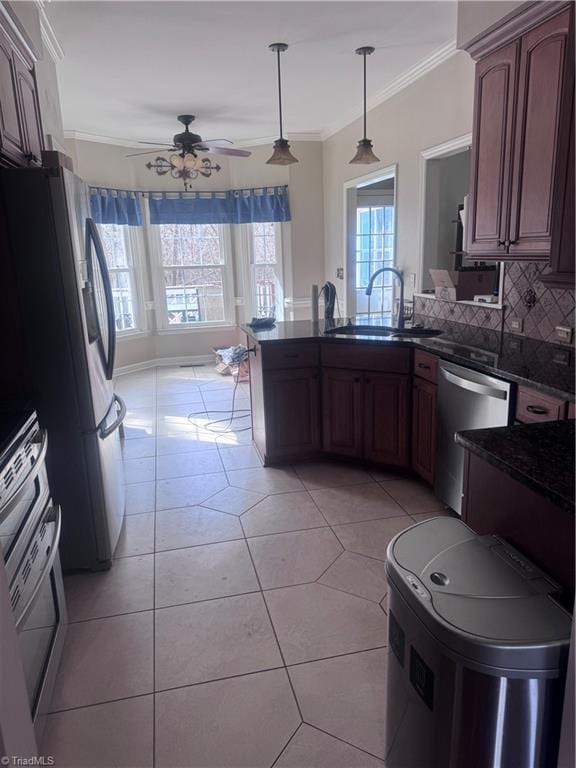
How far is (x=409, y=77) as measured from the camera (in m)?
3.93

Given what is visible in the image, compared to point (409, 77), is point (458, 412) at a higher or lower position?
lower

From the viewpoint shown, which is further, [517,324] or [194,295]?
[194,295]

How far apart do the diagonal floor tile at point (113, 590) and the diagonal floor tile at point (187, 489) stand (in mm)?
592

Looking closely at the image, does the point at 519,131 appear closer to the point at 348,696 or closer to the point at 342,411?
the point at 342,411

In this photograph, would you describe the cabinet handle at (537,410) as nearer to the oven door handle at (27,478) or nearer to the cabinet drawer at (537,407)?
the cabinet drawer at (537,407)

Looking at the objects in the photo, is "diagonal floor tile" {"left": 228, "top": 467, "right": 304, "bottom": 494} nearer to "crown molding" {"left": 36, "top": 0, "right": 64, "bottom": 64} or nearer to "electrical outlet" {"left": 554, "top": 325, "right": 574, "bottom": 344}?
"electrical outlet" {"left": 554, "top": 325, "right": 574, "bottom": 344}

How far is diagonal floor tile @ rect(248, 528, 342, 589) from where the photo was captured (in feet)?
7.66

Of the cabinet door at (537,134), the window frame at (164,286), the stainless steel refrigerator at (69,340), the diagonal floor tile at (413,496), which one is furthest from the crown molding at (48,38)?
the diagonal floor tile at (413,496)

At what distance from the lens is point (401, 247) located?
4.30 meters

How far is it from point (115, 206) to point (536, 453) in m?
5.92

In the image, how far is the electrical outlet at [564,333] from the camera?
2.61 meters

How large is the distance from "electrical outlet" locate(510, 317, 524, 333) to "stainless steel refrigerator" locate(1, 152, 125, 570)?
A: 231 cm

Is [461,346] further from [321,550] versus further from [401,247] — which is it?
[401,247]

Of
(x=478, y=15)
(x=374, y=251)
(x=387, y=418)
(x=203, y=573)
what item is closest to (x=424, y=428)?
(x=387, y=418)
